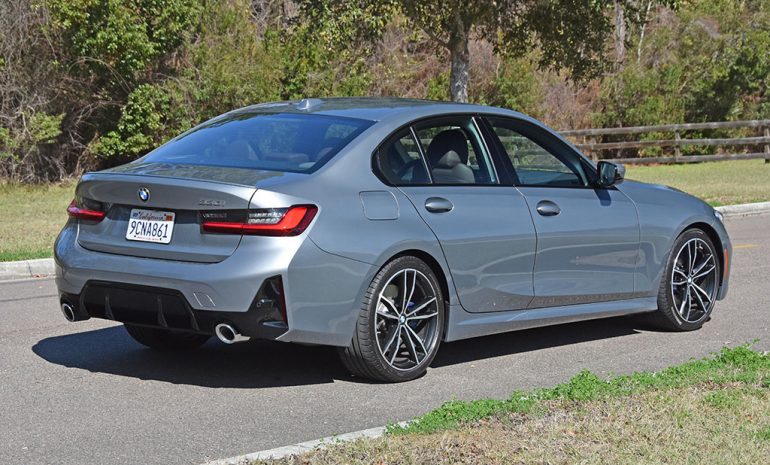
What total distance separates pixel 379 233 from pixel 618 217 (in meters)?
2.24

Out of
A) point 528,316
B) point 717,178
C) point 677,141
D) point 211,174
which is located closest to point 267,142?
point 211,174

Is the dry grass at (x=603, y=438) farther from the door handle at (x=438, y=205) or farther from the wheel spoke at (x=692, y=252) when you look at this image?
the wheel spoke at (x=692, y=252)

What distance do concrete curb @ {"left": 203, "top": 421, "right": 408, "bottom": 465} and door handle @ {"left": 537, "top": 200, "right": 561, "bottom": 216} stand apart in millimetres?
2613

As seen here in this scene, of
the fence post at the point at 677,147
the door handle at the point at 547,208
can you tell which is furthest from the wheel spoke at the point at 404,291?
the fence post at the point at 677,147

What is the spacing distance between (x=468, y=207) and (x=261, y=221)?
4.93 ft

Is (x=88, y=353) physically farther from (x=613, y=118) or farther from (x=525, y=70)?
(x=613, y=118)

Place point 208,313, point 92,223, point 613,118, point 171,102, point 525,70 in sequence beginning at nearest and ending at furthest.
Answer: point 208,313 → point 92,223 → point 171,102 → point 525,70 → point 613,118

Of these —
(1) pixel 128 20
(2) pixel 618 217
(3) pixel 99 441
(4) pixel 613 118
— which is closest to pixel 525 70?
(4) pixel 613 118

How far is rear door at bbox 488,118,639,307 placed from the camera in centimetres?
820

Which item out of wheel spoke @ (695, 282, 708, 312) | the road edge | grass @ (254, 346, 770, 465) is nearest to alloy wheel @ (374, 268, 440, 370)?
grass @ (254, 346, 770, 465)

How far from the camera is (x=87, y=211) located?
738 cm

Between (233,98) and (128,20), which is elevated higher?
(128,20)

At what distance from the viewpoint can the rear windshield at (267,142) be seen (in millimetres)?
7289

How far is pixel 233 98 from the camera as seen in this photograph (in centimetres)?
3080
